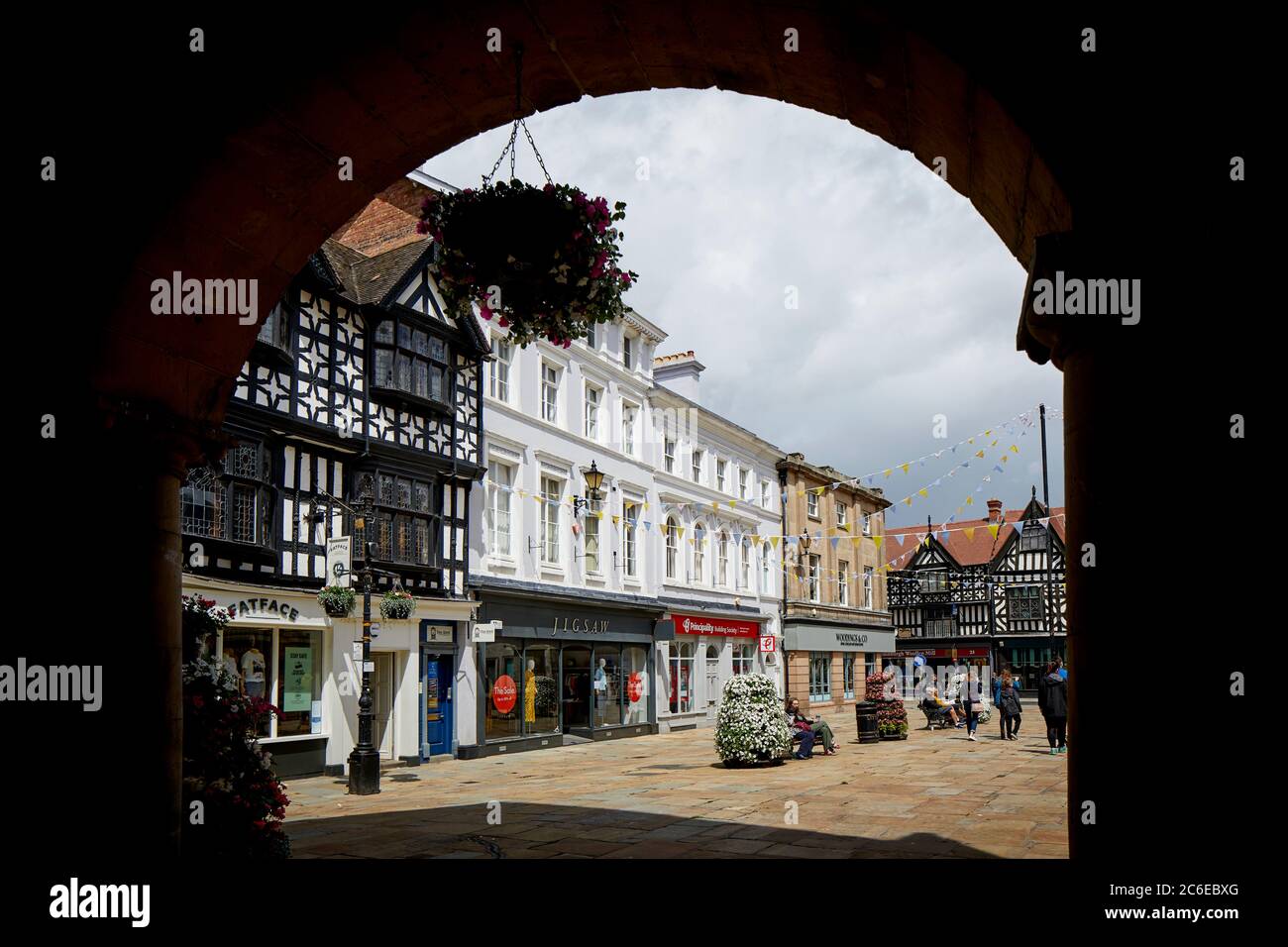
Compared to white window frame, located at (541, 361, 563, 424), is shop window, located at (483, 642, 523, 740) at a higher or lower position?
lower

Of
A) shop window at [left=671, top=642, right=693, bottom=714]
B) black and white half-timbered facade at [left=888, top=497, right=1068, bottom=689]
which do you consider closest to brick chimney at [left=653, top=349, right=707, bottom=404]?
shop window at [left=671, top=642, right=693, bottom=714]

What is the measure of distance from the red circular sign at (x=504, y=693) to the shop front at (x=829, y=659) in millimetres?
14519

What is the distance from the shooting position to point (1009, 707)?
21.2m

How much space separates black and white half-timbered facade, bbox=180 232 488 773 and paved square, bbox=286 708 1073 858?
60.9 inches

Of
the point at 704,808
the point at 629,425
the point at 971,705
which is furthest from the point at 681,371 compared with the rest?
the point at 704,808

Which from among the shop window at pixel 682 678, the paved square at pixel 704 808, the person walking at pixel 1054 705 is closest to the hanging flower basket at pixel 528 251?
the paved square at pixel 704 808

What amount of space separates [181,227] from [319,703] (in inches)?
537

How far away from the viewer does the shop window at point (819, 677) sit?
37.9 meters

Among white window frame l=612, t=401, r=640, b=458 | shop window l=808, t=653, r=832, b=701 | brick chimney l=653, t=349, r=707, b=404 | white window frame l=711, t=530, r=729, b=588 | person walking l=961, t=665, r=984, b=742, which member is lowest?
shop window l=808, t=653, r=832, b=701

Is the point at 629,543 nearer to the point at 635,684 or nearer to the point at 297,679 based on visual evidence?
the point at 635,684

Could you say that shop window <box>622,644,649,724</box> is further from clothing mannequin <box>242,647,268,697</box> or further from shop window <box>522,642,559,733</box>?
clothing mannequin <box>242,647,268,697</box>

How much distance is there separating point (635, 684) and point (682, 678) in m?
3.13

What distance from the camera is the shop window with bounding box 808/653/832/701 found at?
124 ft
